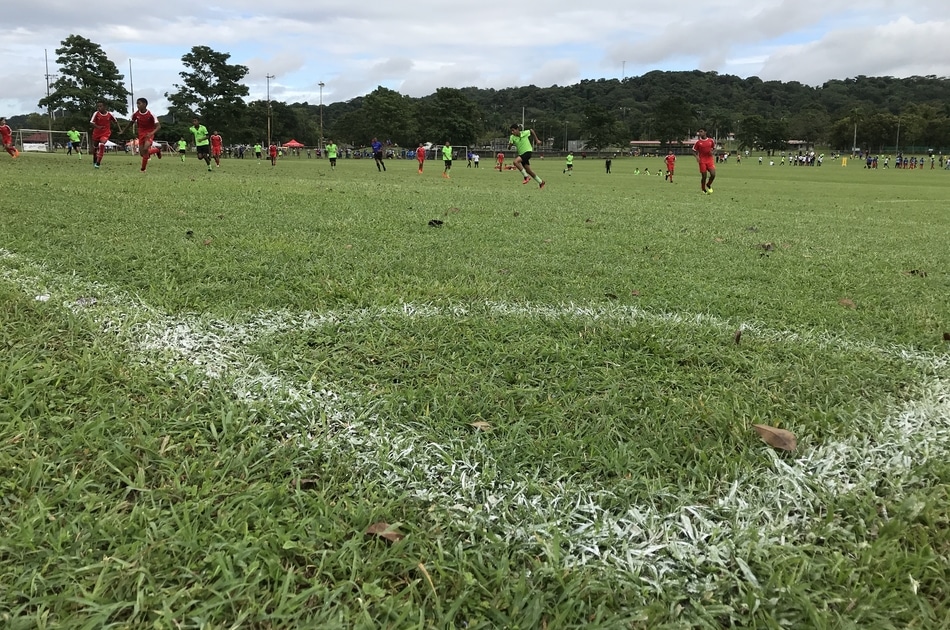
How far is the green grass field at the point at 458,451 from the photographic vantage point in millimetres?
1416

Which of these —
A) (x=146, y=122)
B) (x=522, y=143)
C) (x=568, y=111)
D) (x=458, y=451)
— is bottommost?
(x=458, y=451)

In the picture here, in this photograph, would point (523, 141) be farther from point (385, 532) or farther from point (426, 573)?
point (426, 573)

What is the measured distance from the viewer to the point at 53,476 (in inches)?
68.1

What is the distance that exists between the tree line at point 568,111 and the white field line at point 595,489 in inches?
3051

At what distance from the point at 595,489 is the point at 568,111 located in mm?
169369

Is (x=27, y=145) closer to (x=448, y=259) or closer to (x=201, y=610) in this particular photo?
(x=448, y=259)

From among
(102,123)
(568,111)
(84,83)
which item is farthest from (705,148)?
(568,111)

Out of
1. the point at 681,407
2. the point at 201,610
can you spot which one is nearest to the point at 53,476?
the point at 201,610

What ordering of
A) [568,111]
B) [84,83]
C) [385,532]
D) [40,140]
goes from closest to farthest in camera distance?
[385,532], [40,140], [84,83], [568,111]

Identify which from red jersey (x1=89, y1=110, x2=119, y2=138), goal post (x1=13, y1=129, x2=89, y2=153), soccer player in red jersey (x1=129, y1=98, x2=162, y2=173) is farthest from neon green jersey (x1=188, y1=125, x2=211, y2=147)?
goal post (x1=13, y1=129, x2=89, y2=153)

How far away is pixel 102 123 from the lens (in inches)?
658

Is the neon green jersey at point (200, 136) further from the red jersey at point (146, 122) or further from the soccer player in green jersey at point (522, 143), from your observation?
the soccer player in green jersey at point (522, 143)

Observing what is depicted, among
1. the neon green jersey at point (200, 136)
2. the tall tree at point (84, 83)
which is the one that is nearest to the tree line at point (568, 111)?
the tall tree at point (84, 83)

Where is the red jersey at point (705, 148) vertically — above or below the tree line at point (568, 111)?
below
